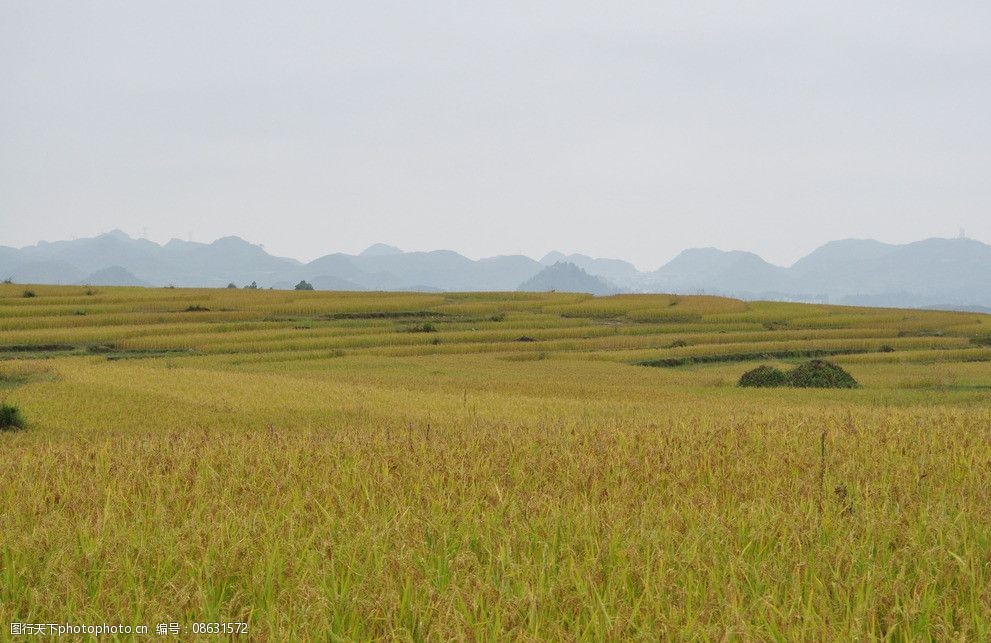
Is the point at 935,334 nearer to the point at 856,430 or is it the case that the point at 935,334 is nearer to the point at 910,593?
the point at 856,430

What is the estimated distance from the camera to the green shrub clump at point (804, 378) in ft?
92.6

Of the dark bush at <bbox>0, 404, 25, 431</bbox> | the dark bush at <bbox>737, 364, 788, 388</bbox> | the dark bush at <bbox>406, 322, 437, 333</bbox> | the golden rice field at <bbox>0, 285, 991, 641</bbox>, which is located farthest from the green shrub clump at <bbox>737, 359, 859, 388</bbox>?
the dark bush at <bbox>406, 322, 437, 333</bbox>

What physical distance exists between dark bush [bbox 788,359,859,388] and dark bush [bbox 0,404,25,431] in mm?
21980

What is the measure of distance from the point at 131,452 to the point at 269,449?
139cm

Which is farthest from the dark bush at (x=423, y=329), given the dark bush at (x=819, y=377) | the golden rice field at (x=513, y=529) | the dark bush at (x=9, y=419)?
the dark bush at (x=9, y=419)

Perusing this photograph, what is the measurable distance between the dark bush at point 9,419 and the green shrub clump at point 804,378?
20834 millimetres

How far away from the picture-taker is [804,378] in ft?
94.3

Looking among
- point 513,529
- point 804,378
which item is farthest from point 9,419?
point 804,378

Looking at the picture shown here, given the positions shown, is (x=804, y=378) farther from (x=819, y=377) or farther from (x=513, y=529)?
(x=513, y=529)

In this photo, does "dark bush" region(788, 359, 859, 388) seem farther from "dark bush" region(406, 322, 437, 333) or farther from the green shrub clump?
"dark bush" region(406, 322, 437, 333)

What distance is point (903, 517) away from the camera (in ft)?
18.9

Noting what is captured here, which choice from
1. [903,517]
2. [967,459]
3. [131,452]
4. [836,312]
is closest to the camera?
[903,517]

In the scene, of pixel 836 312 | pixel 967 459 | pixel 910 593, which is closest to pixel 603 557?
pixel 910 593

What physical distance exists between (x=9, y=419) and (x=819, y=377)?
23.1 meters
